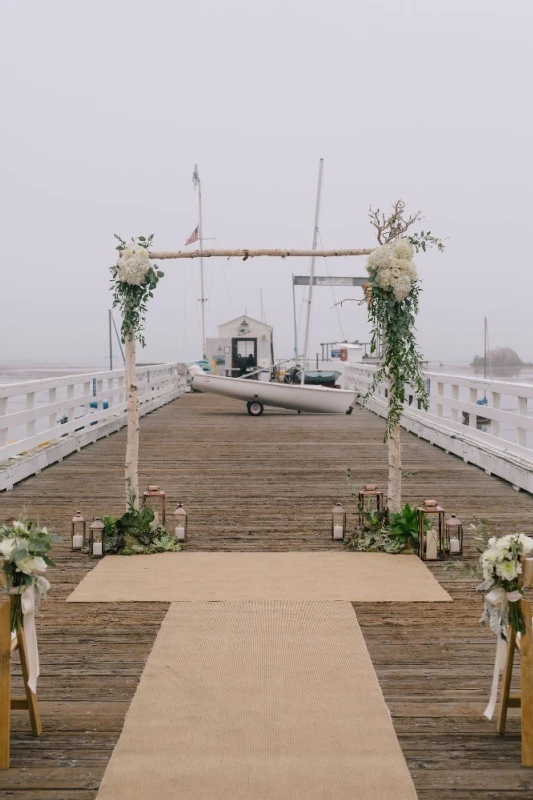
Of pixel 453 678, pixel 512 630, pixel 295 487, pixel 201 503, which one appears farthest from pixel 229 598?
pixel 295 487

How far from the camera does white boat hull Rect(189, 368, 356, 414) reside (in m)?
20.0

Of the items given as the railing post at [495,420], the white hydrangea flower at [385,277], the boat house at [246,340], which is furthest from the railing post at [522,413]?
the boat house at [246,340]

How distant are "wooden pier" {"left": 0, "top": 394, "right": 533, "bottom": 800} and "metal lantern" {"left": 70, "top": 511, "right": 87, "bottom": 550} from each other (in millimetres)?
133

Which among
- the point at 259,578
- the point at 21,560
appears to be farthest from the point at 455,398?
the point at 21,560

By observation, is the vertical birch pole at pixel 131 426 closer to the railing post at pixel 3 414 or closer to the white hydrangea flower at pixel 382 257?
the white hydrangea flower at pixel 382 257

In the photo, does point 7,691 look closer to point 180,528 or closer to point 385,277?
point 180,528

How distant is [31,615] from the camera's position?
149 inches

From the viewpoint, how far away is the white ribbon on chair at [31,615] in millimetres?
3734

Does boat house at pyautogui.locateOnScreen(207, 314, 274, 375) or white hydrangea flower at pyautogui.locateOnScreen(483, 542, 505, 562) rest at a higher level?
boat house at pyautogui.locateOnScreen(207, 314, 274, 375)

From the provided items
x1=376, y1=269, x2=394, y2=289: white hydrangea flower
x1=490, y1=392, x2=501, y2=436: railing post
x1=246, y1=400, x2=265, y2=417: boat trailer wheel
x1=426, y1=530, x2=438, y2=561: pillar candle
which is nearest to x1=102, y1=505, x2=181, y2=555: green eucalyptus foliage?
x1=426, y1=530, x2=438, y2=561: pillar candle

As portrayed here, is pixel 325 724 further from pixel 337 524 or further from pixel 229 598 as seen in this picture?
pixel 337 524

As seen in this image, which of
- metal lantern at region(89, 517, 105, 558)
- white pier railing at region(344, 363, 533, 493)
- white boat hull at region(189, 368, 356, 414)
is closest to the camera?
metal lantern at region(89, 517, 105, 558)

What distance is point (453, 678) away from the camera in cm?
450

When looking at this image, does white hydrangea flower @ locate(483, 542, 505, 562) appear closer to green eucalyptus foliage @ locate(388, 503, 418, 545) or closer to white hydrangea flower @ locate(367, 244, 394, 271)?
green eucalyptus foliage @ locate(388, 503, 418, 545)
